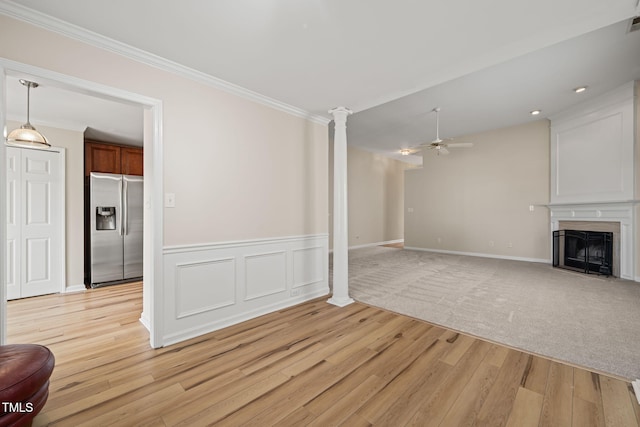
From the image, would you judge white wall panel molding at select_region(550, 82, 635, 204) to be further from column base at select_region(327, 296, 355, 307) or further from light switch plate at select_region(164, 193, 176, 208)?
light switch plate at select_region(164, 193, 176, 208)

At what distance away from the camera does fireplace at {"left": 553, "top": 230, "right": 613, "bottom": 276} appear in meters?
4.45

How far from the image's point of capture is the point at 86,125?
4.02m

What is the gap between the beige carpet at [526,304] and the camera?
7.13 feet

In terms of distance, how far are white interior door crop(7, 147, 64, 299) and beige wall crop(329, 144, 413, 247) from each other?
558 centimetres

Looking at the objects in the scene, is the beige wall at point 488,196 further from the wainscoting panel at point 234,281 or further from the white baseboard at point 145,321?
the white baseboard at point 145,321

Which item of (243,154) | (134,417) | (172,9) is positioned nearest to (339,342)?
(134,417)

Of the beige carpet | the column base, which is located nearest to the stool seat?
the column base

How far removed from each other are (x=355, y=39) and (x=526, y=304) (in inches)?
140

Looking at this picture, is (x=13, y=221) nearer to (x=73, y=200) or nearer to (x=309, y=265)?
(x=73, y=200)

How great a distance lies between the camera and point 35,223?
3.73 metres

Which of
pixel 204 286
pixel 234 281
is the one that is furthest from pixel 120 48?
pixel 234 281

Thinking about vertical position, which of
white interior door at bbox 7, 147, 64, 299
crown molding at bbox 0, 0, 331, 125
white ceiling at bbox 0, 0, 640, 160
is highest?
white ceiling at bbox 0, 0, 640, 160

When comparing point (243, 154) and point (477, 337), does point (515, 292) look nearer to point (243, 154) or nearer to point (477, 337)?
point (477, 337)

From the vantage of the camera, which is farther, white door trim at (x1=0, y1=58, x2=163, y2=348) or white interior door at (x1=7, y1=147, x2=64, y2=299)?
white interior door at (x1=7, y1=147, x2=64, y2=299)
